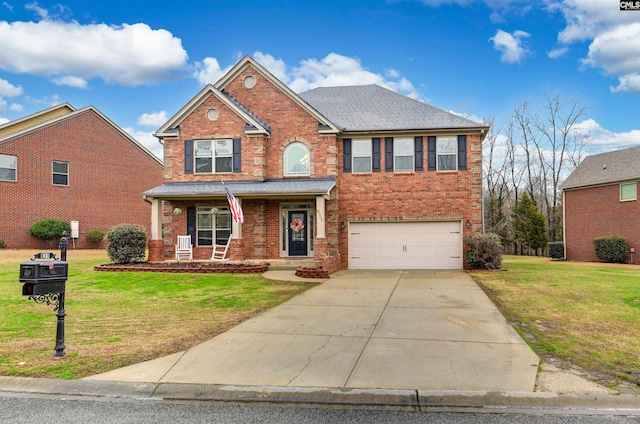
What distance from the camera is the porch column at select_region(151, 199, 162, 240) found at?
1886cm

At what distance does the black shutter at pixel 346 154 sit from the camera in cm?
1950

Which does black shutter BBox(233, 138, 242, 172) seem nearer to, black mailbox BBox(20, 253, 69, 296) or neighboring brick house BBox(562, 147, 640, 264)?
black mailbox BBox(20, 253, 69, 296)

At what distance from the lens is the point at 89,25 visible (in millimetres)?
19844

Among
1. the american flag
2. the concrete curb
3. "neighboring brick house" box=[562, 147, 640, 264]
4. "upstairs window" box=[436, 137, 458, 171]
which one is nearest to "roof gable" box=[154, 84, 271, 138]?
the american flag

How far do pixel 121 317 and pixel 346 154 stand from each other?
12.5 m

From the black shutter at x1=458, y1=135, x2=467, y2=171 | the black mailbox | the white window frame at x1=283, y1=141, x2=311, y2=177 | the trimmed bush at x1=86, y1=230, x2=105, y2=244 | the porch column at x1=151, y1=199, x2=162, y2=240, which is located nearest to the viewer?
the black mailbox

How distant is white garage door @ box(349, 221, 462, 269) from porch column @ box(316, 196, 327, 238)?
199 centimetres

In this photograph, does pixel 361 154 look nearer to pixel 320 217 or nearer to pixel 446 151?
Result: pixel 446 151

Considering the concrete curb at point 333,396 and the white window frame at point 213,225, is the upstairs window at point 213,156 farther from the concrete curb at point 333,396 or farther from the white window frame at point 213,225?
the concrete curb at point 333,396

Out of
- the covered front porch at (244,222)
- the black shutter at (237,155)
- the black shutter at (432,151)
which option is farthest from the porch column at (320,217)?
the black shutter at (432,151)

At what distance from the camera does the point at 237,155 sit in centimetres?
1942

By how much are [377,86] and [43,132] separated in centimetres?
1873

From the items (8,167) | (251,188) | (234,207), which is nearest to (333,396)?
(234,207)

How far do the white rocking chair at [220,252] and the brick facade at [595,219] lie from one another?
1919 cm
